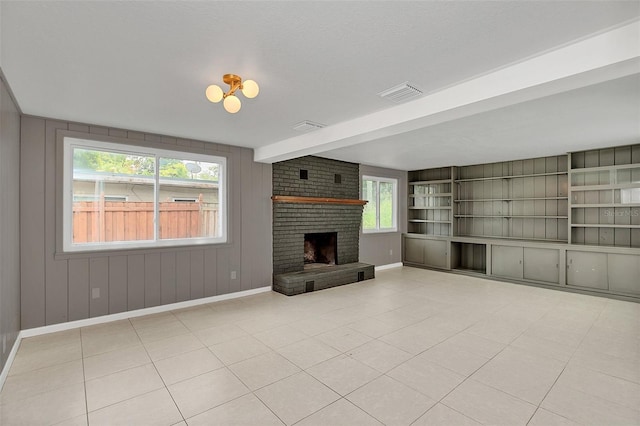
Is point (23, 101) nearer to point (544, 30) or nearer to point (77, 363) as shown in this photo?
point (77, 363)

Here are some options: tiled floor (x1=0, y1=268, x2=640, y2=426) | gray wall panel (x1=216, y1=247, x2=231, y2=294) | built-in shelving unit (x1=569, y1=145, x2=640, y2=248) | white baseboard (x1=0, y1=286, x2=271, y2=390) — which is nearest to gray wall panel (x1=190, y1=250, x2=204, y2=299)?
white baseboard (x1=0, y1=286, x2=271, y2=390)

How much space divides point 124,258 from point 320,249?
3767mm

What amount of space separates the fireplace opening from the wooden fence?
2.23 metres

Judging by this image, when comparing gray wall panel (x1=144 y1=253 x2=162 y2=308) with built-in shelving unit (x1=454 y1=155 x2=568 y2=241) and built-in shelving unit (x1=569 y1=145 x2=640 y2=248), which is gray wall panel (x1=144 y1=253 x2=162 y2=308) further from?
built-in shelving unit (x1=569 y1=145 x2=640 y2=248)

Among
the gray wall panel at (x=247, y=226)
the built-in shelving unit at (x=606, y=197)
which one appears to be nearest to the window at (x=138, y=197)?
the gray wall panel at (x=247, y=226)

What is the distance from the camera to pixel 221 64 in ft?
7.45

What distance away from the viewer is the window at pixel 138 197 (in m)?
3.77

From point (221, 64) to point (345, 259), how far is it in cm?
500

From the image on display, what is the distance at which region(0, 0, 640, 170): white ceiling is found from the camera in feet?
5.54

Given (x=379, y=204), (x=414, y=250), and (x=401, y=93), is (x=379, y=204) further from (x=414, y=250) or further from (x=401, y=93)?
(x=401, y=93)

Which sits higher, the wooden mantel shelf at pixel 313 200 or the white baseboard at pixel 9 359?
the wooden mantel shelf at pixel 313 200

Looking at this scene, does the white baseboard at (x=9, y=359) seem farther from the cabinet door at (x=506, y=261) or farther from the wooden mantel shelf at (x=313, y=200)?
the cabinet door at (x=506, y=261)

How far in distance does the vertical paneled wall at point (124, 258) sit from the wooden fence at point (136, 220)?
23 cm

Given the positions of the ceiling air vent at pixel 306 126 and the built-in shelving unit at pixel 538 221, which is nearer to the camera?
the ceiling air vent at pixel 306 126
